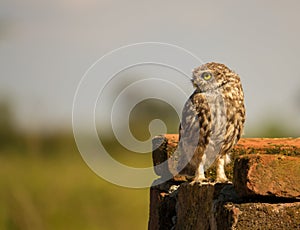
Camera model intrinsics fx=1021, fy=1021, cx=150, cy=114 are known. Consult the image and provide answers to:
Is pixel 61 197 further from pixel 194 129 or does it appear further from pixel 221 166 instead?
pixel 221 166

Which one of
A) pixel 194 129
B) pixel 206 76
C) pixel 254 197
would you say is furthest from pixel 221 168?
pixel 254 197

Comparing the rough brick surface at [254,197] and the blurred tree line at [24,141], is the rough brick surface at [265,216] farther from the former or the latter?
the blurred tree line at [24,141]

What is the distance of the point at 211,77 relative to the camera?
535 cm

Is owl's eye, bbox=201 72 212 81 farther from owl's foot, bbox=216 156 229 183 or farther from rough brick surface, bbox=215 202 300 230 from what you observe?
rough brick surface, bbox=215 202 300 230

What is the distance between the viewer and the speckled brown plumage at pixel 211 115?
17.5 ft

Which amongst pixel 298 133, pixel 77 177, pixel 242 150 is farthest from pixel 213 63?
pixel 77 177

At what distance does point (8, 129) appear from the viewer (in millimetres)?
12297

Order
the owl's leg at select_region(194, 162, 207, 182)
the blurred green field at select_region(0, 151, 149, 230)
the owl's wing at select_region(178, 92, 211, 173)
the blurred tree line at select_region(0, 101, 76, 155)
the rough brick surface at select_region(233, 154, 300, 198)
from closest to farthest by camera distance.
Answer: the rough brick surface at select_region(233, 154, 300, 198) < the owl's leg at select_region(194, 162, 207, 182) < the owl's wing at select_region(178, 92, 211, 173) < the blurred green field at select_region(0, 151, 149, 230) < the blurred tree line at select_region(0, 101, 76, 155)

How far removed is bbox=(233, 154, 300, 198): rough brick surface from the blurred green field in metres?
6.08

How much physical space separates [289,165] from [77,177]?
881 cm

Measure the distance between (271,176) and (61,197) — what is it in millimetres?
7906

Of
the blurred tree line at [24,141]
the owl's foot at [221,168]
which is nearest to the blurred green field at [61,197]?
the blurred tree line at [24,141]

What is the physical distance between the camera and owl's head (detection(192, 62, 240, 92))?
5.32 metres

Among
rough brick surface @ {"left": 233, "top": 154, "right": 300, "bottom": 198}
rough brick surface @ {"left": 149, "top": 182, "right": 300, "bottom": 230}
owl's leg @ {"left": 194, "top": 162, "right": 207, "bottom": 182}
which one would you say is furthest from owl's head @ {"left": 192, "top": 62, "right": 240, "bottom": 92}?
rough brick surface @ {"left": 233, "top": 154, "right": 300, "bottom": 198}
